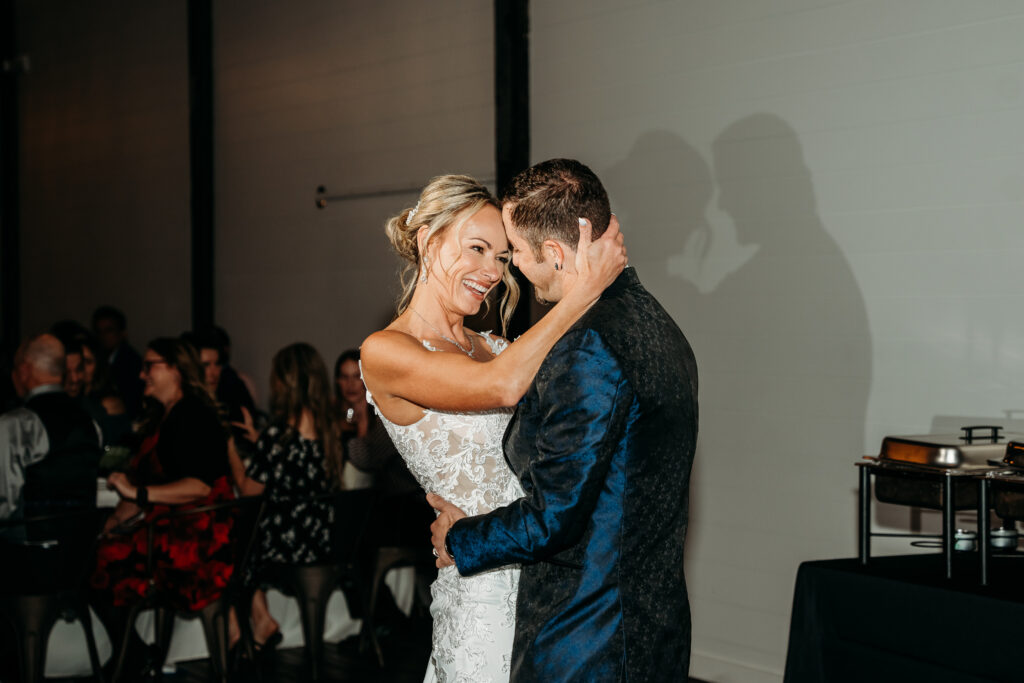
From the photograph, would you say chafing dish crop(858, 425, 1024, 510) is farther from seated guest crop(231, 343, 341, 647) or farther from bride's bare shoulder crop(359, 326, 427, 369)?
seated guest crop(231, 343, 341, 647)

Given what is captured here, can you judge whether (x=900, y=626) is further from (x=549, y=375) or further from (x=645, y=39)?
(x=645, y=39)

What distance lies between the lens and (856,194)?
4117 mm

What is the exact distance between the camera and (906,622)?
258 cm

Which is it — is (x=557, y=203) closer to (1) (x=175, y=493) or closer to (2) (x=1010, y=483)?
(2) (x=1010, y=483)

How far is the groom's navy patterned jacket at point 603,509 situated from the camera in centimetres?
174

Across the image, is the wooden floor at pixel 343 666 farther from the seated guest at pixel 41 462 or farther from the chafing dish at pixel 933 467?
the chafing dish at pixel 933 467

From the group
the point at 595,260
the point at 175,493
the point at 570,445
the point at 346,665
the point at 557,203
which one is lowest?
the point at 346,665

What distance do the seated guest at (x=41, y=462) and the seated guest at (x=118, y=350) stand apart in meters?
3.66

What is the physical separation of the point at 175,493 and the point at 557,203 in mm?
3051

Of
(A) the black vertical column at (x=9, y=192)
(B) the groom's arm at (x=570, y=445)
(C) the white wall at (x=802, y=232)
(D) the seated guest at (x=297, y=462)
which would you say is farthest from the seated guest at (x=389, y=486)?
(A) the black vertical column at (x=9, y=192)

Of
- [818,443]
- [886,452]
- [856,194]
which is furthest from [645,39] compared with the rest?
[886,452]

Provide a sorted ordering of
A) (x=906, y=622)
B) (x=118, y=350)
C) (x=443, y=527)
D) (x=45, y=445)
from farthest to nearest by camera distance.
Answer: (x=118, y=350), (x=45, y=445), (x=906, y=622), (x=443, y=527)

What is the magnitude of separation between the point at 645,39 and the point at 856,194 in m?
1.35

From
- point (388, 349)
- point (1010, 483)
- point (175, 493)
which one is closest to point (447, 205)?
point (388, 349)
